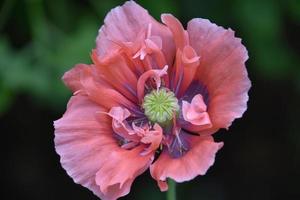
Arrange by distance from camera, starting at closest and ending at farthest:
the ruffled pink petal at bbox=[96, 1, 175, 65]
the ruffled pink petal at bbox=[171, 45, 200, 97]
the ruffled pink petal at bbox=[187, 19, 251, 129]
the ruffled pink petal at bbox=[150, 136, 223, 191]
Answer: the ruffled pink petal at bbox=[150, 136, 223, 191] < the ruffled pink petal at bbox=[187, 19, 251, 129] < the ruffled pink petal at bbox=[171, 45, 200, 97] < the ruffled pink petal at bbox=[96, 1, 175, 65]

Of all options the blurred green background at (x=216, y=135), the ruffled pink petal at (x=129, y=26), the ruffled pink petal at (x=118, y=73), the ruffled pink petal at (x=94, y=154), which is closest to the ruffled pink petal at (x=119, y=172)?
the ruffled pink petal at (x=94, y=154)

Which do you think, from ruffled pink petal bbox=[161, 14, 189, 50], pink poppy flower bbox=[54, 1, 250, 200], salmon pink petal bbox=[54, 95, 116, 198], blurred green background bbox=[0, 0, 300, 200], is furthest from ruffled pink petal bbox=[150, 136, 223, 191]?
blurred green background bbox=[0, 0, 300, 200]

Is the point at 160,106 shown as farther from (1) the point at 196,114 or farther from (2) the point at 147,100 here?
(1) the point at 196,114

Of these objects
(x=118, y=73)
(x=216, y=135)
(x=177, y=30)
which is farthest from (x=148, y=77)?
(x=216, y=135)

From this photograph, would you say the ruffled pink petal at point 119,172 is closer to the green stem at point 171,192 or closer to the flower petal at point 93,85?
the green stem at point 171,192

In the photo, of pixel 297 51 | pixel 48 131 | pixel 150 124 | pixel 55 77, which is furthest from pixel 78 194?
pixel 150 124

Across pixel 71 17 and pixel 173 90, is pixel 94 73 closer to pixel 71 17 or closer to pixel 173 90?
pixel 173 90

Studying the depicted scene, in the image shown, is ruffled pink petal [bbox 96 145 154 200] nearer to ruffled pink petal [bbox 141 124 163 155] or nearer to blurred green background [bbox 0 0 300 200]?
ruffled pink petal [bbox 141 124 163 155]
